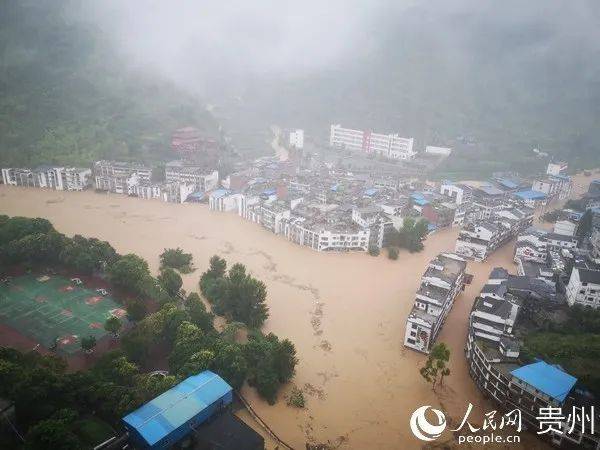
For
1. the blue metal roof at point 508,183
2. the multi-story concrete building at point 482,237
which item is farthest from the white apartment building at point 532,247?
the blue metal roof at point 508,183

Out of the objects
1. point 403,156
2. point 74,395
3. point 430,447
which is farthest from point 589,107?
point 74,395

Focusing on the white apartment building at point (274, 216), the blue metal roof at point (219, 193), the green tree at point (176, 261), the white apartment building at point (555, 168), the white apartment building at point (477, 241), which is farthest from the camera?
the white apartment building at point (555, 168)

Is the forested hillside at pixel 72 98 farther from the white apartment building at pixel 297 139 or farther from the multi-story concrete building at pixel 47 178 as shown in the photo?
the white apartment building at pixel 297 139

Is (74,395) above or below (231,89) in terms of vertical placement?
below

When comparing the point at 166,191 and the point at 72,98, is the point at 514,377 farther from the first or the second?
the point at 72,98

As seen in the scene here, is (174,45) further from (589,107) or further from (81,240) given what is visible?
(589,107)
